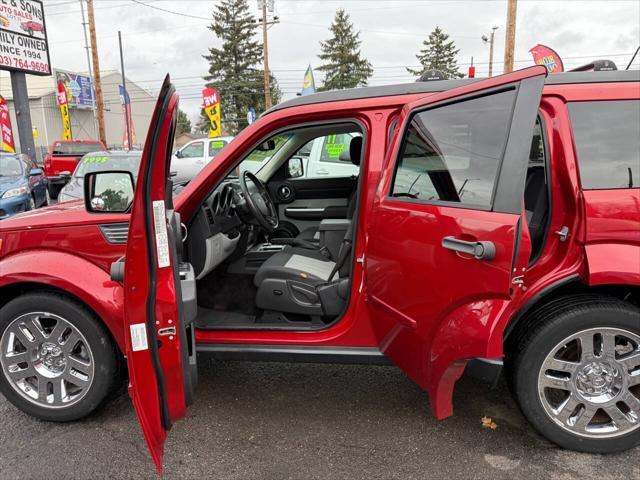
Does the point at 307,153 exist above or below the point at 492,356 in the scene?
above

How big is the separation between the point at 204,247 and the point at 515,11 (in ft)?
44.1

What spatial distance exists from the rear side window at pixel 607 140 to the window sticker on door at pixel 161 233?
6.04 feet

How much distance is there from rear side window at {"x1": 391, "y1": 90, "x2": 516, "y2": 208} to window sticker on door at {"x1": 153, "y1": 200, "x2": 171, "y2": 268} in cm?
110

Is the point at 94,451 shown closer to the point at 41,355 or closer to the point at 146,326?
the point at 41,355

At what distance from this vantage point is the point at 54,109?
41031mm

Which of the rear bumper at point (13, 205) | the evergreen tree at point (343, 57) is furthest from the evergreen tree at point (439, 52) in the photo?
the rear bumper at point (13, 205)

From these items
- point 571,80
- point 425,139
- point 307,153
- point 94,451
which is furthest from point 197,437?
point 307,153

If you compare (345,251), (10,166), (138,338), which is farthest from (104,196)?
(10,166)

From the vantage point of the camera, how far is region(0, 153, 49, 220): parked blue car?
25.2 ft

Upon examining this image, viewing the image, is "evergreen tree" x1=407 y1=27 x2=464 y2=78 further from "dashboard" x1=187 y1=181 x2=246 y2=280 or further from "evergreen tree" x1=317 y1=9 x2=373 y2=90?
"dashboard" x1=187 y1=181 x2=246 y2=280

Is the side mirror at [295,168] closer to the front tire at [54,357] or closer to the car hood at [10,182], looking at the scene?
the front tire at [54,357]

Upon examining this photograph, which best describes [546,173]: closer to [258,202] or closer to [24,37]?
[258,202]

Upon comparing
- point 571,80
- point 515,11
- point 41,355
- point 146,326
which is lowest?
point 41,355

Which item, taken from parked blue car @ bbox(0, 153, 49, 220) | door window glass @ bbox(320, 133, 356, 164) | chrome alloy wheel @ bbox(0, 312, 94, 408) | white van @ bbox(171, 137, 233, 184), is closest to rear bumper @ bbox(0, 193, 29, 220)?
parked blue car @ bbox(0, 153, 49, 220)
